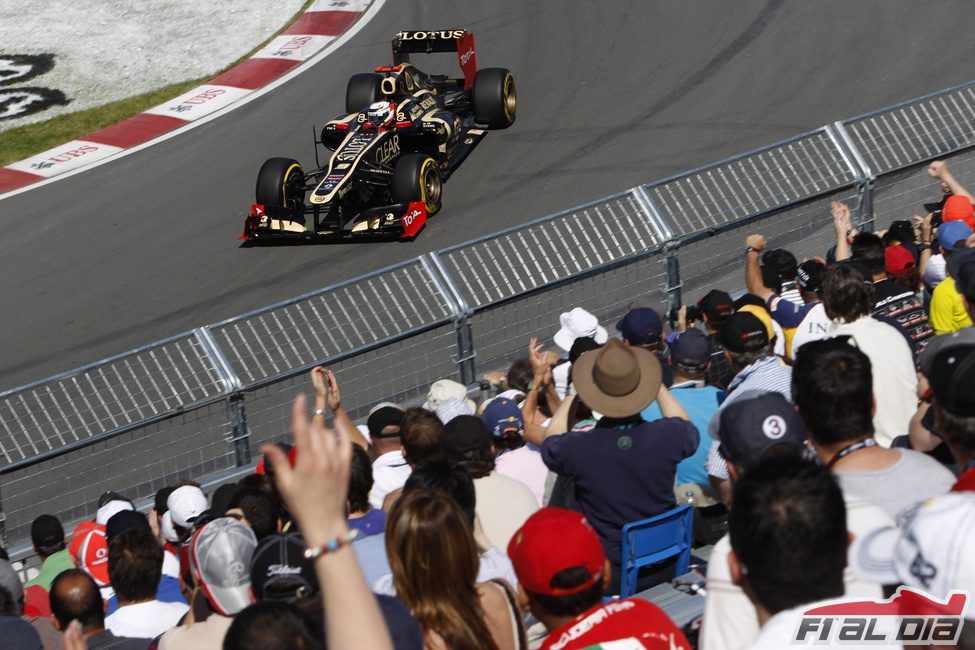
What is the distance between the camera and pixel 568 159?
1403 centimetres

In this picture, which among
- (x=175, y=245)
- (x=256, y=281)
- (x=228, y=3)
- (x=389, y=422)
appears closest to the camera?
(x=389, y=422)

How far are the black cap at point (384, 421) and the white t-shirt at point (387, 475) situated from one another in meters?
0.25

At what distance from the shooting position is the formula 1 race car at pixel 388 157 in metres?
12.3

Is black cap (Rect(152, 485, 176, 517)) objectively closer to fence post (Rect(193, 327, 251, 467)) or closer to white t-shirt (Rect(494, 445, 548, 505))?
fence post (Rect(193, 327, 251, 467))

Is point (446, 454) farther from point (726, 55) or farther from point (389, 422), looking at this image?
point (726, 55)

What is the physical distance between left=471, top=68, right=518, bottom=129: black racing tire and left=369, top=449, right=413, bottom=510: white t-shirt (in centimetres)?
944

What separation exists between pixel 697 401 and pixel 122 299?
26.4ft

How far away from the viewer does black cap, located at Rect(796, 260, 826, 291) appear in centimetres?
714

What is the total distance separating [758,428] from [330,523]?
211 centimetres

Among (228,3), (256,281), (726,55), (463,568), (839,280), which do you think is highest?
(228,3)

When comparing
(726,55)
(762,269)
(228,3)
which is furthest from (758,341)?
(228,3)

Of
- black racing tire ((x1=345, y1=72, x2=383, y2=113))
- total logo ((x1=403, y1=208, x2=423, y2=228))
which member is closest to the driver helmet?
total logo ((x1=403, y1=208, x2=423, y2=228))

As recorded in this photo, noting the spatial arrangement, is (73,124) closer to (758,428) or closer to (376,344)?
(376,344)

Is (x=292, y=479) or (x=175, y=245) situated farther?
(x=175, y=245)
